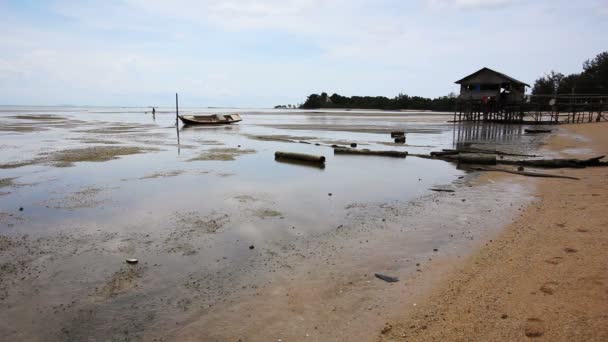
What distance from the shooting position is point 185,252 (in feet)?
22.6

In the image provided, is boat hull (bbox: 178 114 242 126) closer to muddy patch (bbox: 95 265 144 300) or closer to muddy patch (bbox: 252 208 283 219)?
muddy patch (bbox: 252 208 283 219)

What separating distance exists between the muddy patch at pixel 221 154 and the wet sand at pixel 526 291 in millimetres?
13726

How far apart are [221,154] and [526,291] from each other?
55.5 ft

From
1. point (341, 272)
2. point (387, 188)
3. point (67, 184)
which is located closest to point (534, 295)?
point (341, 272)

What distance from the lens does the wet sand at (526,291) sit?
4.02 metres

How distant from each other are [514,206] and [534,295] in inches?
210

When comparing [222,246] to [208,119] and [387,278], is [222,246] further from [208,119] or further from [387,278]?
[208,119]

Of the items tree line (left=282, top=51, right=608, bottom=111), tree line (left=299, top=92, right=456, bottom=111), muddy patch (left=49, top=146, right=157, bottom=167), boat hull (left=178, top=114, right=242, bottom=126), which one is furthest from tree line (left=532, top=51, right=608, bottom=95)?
muddy patch (left=49, top=146, right=157, bottom=167)

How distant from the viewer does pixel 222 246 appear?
23.5 feet

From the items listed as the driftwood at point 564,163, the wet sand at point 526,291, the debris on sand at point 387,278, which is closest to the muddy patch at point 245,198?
the debris on sand at point 387,278

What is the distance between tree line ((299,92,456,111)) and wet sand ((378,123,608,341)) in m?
121

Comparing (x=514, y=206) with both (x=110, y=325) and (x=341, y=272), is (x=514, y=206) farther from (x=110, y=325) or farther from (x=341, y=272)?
(x=110, y=325)

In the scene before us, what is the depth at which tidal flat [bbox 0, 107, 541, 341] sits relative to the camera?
470cm

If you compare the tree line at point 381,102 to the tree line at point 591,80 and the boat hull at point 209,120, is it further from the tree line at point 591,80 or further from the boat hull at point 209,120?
the boat hull at point 209,120
